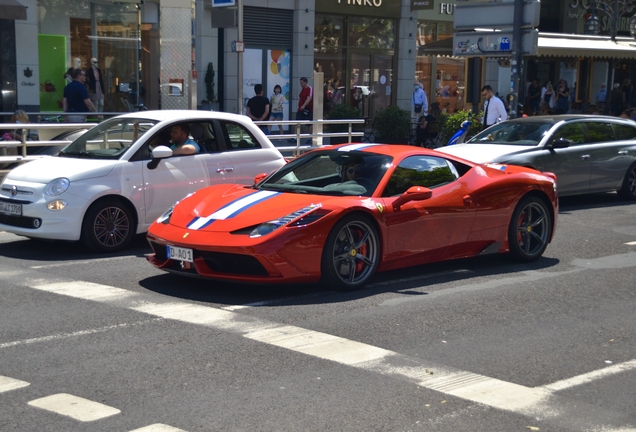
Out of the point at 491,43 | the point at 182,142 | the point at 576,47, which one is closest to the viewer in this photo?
the point at 182,142

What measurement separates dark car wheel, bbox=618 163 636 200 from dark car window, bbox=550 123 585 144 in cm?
128

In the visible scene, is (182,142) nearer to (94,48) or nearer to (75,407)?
(75,407)

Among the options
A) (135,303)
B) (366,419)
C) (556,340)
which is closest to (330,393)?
(366,419)

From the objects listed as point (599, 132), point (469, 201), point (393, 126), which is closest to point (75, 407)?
point (469, 201)

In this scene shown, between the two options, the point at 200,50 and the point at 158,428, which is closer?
the point at 158,428

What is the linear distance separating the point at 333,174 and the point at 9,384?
4.29 meters

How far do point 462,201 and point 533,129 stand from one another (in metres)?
6.51

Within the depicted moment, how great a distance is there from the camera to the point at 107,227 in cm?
1046

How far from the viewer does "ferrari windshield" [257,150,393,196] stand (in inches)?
348

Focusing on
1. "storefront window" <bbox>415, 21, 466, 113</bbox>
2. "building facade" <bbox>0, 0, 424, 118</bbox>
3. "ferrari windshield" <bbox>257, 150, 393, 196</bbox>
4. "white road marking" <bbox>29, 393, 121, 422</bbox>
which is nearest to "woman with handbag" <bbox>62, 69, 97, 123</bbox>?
"building facade" <bbox>0, 0, 424, 118</bbox>

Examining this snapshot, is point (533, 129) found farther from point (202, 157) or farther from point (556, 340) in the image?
point (556, 340)

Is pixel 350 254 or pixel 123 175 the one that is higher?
pixel 123 175

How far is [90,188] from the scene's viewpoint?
10242 millimetres

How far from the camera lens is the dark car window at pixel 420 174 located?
8.97 metres
